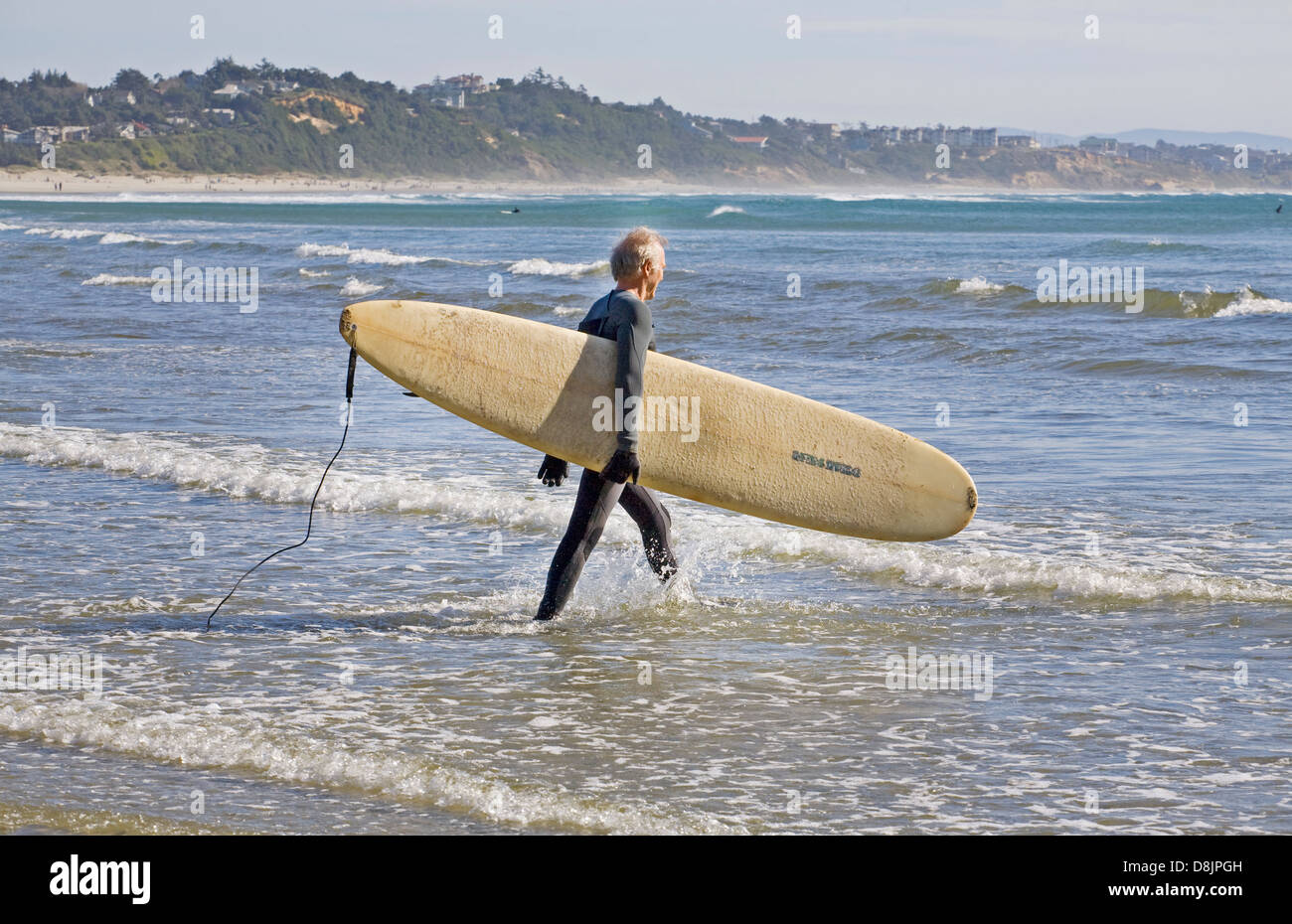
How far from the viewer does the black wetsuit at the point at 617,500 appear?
4922 millimetres

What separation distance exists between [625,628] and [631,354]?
1.14m

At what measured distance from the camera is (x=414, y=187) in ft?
439

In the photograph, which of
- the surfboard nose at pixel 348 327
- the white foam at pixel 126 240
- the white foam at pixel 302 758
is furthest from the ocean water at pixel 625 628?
the white foam at pixel 126 240

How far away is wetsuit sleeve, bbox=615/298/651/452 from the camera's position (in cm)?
490

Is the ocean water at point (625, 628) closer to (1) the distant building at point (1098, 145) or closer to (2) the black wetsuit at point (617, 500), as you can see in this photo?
(2) the black wetsuit at point (617, 500)

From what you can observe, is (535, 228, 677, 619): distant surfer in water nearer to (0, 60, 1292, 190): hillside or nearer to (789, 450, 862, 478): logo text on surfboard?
(789, 450, 862, 478): logo text on surfboard

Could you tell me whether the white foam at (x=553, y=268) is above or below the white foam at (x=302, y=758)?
above

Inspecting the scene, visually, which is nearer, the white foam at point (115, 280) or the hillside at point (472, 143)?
the white foam at point (115, 280)

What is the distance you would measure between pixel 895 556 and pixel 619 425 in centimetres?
182

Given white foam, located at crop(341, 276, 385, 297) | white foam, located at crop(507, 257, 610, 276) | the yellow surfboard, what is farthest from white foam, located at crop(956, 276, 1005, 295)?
the yellow surfboard

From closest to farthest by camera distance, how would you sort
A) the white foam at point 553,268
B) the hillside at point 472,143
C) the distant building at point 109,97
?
the white foam at point 553,268, the hillside at point 472,143, the distant building at point 109,97

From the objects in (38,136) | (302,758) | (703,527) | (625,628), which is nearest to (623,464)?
(625,628)

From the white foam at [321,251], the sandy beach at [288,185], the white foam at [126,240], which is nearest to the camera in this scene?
the white foam at [321,251]

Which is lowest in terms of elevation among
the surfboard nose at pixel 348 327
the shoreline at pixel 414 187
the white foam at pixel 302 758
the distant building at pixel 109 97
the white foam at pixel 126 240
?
the white foam at pixel 302 758
